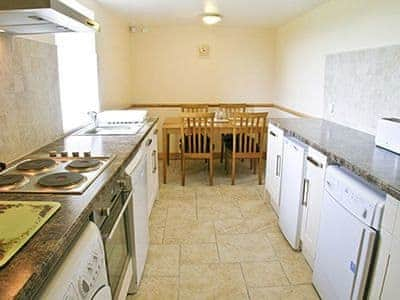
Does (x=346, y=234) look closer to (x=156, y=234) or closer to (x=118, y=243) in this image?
(x=118, y=243)

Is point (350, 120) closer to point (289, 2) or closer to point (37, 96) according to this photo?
point (289, 2)

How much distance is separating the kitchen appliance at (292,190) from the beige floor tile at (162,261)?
91 centimetres

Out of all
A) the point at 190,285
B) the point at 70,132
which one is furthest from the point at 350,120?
the point at 70,132

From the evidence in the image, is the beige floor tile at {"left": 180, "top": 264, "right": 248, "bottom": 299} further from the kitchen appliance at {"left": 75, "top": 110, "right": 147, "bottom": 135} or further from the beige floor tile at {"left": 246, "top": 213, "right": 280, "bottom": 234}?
the kitchen appliance at {"left": 75, "top": 110, "right": 147, "bottom": 135}

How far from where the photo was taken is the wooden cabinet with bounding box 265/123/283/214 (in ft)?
9.17

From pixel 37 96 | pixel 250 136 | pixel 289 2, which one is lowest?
pixel 250 136

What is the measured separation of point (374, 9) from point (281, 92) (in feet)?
7.57

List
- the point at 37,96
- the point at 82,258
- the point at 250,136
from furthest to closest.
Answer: the point at 250,136 → the point at 37,96 → the point at 82,258

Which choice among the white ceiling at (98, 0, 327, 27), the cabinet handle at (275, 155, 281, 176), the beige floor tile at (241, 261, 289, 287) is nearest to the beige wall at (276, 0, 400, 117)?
the white ceiling at (98, 0, 327, 27)

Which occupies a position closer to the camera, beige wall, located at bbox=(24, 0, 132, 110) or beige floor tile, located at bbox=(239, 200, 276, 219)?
beige floor tile, located at bbox=(239, 200, 276, 219)

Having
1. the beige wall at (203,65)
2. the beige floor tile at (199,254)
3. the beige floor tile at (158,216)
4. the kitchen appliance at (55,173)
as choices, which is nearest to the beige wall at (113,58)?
the beige wall at (203,65)

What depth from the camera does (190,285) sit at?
201 centimetres

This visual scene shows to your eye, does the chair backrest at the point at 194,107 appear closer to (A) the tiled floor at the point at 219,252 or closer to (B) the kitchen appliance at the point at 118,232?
(A) the tiled floor at the point at 219,252

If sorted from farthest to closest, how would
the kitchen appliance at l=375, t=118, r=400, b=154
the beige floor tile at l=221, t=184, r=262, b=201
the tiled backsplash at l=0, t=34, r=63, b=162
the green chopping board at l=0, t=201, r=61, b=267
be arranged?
the beige floor tile at l=221, t=184, r=262, b=201
the kitchen appliance at l=375, t=118, r=400, b=154
the tiled backsplash at l=0, t=34, r=63, b=162
the green chopping board at l=0, t=201, r=61, b=267
